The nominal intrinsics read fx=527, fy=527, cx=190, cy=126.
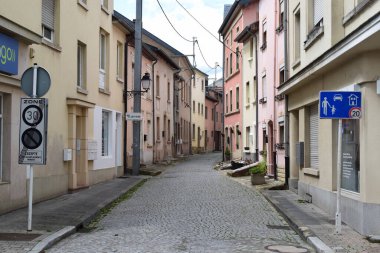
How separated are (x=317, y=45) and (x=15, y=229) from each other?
311 inches

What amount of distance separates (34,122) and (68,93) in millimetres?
5972

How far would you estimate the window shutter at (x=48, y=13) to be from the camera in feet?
45.1

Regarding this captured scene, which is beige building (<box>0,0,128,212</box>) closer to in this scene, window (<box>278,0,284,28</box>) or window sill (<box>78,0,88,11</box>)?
window sill (<box>78,0,88,11</box>)

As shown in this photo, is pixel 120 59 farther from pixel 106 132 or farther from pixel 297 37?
pixel 297 37

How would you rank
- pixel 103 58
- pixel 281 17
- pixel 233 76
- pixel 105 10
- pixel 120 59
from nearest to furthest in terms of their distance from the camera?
1. pixel 105 10
2. pixel 103 58
3. pixel 281 17
4. pixel 120 59
5. pixel 233 76

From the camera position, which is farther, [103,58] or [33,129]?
[103,58]

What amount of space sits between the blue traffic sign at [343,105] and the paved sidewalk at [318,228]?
2024 millimetres

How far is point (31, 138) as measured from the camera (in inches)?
356

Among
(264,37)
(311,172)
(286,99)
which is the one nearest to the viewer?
(311,172)

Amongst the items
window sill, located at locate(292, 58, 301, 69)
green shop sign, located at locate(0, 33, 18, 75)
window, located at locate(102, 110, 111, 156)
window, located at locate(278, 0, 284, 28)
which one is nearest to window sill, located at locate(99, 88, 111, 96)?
window, located at locate(102, 110, 111, 156)

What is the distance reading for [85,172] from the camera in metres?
16.2

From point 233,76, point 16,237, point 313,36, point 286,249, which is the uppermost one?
point 233,76

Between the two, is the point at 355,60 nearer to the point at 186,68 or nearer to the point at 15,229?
the point at 15,229

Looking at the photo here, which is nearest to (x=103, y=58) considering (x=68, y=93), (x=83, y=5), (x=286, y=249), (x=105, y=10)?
(x=105, y=10)
